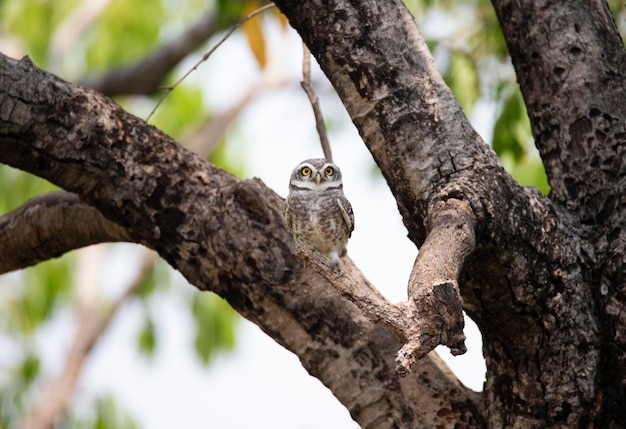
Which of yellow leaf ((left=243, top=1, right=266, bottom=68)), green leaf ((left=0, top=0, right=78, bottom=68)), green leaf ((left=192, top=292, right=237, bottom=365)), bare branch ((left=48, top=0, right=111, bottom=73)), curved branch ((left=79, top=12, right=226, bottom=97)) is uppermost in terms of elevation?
green leaf ((left=0, top=0, right=78, bottom=68))

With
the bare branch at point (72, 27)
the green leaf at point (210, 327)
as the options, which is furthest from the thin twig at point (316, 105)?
the bare branch at point (72, 27)

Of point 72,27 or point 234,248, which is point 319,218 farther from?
point 72,27

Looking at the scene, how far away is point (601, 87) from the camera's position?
140 inches

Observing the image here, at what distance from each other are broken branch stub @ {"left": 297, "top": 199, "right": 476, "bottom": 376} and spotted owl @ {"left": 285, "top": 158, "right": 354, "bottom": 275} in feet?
2.55

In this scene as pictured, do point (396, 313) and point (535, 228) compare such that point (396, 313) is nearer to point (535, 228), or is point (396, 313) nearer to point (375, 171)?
point (535, 228)

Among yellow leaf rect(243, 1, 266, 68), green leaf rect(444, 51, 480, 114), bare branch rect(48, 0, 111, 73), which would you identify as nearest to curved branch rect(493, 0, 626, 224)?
green leaf rect(444, 51, 480, 114)

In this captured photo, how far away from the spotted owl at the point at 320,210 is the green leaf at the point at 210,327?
6.56 m

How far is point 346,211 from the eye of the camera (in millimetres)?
3496

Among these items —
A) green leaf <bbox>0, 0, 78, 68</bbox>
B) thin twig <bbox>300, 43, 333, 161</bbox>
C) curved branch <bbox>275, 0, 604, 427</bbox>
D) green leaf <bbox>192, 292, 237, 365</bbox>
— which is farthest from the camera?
green leaf <bbox>0, 0, 78, 68</bbox>

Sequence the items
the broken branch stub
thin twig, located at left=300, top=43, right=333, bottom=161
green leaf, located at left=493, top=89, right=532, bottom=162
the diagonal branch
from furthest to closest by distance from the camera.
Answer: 1. the diagonal branch
2. green leaf, located at left=493, top=89, right=532, bottom=162
3. thin twig, located at left=300, top=43, right=333, bottom=161
4. the broken branch stub

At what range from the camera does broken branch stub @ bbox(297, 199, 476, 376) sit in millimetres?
2320

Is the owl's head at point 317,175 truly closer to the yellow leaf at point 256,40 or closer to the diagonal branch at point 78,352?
the yellow leaf at point 256,40

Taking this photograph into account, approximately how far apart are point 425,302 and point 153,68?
20.0ft

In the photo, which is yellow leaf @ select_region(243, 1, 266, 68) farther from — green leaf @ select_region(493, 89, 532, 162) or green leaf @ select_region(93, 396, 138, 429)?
green leaf @ select_region(93, 396, 138, 429)
